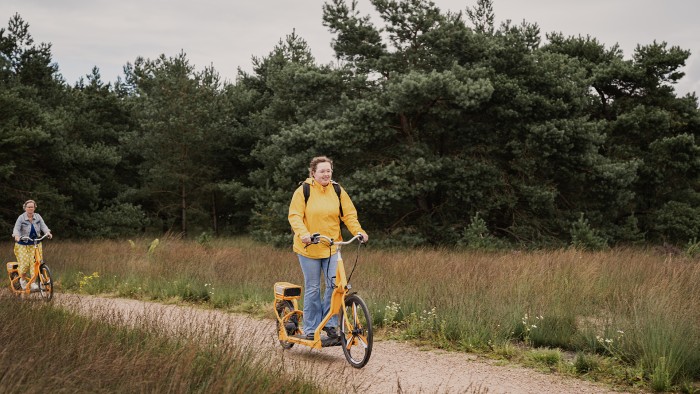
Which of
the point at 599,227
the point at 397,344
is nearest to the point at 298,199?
the point at 397,344

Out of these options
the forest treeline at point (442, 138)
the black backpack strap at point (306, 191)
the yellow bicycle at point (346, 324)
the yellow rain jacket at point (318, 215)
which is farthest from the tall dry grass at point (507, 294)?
the forest treeline at point (442, 138)

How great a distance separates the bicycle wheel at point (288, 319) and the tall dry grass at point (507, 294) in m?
1.57

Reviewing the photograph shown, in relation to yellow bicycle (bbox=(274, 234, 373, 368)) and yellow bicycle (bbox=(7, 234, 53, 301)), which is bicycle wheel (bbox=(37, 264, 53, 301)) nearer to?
yellow bicycle (bbox=(7, 234, 53, 301))

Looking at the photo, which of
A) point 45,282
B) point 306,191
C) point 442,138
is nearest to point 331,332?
point 306,191

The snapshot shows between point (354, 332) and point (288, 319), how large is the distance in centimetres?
119

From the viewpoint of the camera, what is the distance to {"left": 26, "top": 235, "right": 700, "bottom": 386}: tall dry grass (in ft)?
21.1

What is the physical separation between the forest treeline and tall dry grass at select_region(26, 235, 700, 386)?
6.11 m

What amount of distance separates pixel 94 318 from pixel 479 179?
1695cm

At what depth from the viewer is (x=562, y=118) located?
21.5 m

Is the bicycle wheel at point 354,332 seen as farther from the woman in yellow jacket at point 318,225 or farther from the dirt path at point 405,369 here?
the woman in yellow jacket at point 318,225

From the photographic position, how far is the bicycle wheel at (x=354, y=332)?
6.46m

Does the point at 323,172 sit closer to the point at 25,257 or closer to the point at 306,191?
the point at 306,191

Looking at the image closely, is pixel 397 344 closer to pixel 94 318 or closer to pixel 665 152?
pixel 94 318

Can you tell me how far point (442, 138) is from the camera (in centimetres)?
2334
